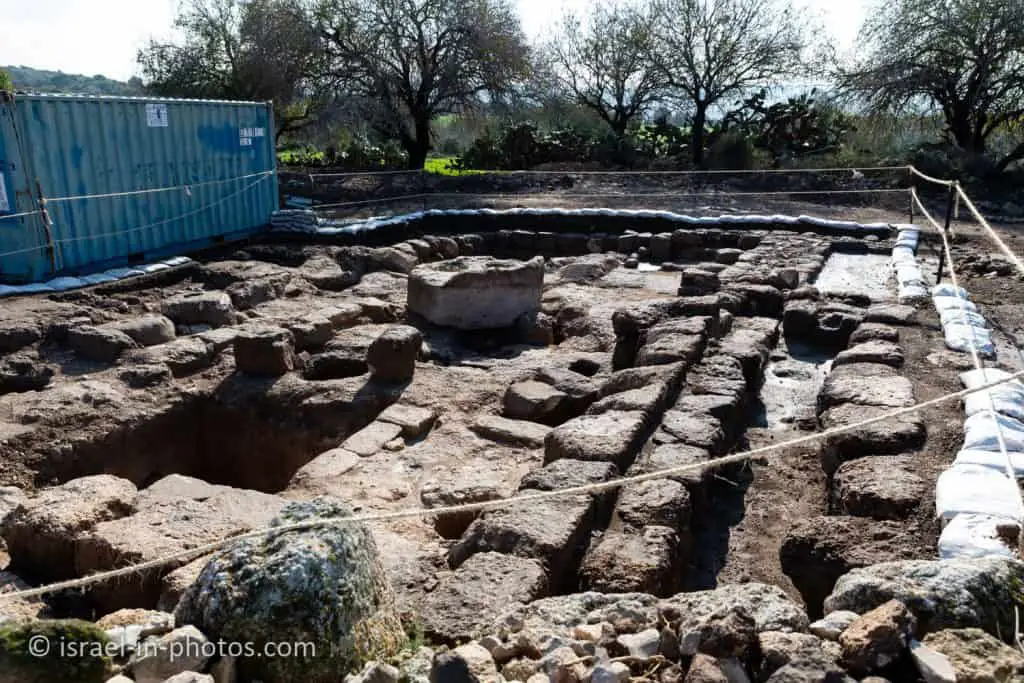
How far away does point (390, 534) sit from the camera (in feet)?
15.9

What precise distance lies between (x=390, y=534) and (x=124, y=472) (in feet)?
9.70

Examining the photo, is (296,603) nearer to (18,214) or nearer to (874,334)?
(874,334)

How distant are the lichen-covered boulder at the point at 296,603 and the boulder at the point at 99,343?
5.45 meters

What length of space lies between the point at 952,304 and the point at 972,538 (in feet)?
17.3

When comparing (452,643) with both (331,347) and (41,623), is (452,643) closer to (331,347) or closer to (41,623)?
(41,623)

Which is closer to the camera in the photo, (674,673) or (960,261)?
(674,673)

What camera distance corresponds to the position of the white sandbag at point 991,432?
4934mm

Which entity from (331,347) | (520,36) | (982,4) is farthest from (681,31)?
(331,347)

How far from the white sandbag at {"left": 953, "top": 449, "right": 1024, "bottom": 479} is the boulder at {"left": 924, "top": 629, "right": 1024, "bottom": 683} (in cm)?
198

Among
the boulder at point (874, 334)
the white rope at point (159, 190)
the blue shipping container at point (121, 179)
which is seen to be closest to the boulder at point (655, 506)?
the boulder at point (874, 334)

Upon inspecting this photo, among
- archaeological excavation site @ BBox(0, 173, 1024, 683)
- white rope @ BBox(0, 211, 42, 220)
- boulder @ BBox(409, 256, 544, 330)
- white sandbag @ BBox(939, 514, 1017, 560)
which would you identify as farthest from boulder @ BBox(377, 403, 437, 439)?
white rope @ BBox(0, 211, 42, 220)

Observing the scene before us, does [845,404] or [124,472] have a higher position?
[845,404]

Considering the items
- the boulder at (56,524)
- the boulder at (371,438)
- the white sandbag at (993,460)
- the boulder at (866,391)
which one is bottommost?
the boulder at (371,438)

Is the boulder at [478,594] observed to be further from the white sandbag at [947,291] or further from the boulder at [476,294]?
the white sandbag at [947,291]
